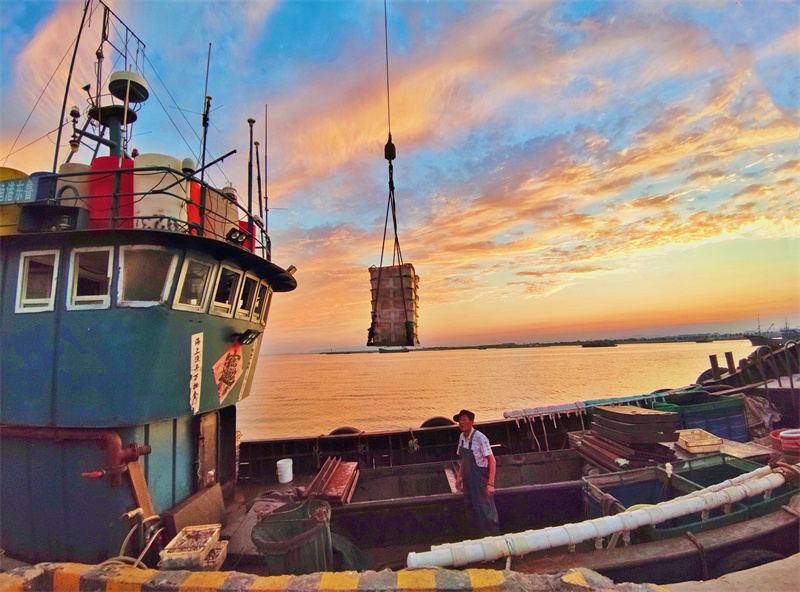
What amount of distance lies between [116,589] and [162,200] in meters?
6.06

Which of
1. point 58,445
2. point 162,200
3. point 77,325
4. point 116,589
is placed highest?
point 162,200

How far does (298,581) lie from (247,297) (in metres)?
6.41

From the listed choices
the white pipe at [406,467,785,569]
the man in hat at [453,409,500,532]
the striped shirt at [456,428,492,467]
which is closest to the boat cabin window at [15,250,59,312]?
the white pipe at [406,467,785,569]

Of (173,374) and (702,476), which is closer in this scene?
(173,374)

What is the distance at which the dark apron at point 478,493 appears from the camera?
6.89 m

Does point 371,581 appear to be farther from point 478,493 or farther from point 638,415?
point 638,415

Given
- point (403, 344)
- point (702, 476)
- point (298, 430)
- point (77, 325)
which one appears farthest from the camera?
point (298, 430)

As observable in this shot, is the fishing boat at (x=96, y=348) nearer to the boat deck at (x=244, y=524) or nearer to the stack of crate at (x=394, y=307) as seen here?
the boat deck at (x=244, y=524)

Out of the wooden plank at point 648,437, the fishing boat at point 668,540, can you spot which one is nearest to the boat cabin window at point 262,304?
the fishing boat at point 668,540

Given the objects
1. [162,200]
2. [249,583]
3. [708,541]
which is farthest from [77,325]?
[708,541]

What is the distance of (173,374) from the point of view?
6969 millimetres

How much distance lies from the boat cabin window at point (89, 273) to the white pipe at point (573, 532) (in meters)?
6.69

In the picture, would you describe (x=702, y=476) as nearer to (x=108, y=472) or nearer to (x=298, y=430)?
(x=108, y=472)

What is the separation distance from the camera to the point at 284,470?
10.4 m
